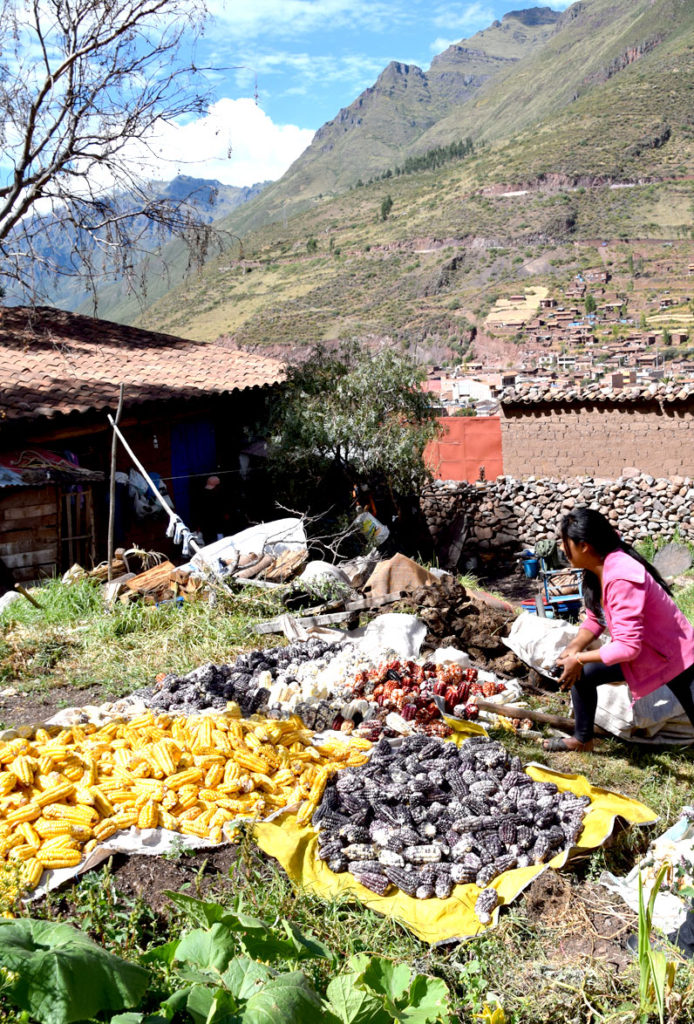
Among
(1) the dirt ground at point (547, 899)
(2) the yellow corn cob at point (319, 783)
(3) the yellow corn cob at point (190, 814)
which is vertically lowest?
(1) the dirt ground at point (547, 899)

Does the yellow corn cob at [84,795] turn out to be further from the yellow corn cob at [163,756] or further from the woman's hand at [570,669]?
the woman's hand at [570,669]

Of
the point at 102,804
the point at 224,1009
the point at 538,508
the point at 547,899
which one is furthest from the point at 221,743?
the point at 538,508

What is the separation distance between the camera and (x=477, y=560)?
16500mm

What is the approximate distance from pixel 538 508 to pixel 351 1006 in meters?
15.0

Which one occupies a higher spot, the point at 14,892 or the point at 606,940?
the point at 14,892

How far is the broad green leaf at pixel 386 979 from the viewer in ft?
8.50

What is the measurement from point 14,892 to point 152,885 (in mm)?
625

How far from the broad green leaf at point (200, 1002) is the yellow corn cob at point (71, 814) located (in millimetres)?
2130

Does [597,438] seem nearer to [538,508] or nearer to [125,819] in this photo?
[538,508]

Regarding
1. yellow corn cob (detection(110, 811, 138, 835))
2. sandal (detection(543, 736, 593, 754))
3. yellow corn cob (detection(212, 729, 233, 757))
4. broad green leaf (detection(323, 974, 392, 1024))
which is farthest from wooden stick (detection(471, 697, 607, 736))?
broad green leaf (detection(323, 974, 392, 1024))

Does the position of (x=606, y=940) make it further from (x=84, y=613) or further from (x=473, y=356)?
(x=473, y=356)

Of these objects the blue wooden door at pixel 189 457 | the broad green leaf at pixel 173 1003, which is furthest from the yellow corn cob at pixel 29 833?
the blue wooden door at pixel 189 457

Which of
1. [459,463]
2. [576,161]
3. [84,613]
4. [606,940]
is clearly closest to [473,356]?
[576,161]

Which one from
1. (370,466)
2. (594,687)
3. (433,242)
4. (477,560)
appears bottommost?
(477,560)
